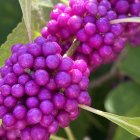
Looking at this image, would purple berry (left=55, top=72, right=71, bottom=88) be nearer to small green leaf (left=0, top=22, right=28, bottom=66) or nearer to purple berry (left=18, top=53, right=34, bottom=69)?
purple berry (left=18, top=53, right=34, bottom=69)

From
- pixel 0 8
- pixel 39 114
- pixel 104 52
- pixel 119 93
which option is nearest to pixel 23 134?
pixel 39 114

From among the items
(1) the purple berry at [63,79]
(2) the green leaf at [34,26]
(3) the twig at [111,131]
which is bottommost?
(3) the twig at [111,131]

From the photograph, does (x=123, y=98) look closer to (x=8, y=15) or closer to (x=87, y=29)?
(x=8, y=15)

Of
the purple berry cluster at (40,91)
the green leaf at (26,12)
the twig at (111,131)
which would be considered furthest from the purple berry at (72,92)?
the twig at (111,131)

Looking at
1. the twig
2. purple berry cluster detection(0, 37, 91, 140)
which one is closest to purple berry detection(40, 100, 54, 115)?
purple berry cluster detection(0, 37, 91, 140)

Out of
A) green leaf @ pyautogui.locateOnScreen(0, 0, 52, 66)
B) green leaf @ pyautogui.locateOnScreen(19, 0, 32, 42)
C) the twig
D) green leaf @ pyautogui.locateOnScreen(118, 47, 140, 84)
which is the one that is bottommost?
the twig

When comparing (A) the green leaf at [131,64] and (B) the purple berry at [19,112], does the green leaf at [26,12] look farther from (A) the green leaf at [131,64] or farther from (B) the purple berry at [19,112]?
(A) the green leaf at [131,64]

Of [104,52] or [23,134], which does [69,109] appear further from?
[104,52]
